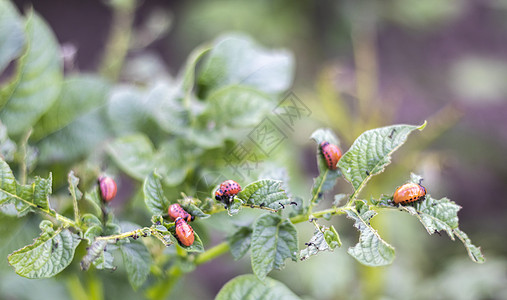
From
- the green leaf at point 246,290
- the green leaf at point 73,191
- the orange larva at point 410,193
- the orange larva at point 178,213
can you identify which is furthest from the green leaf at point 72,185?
the orange larva at point 410,193

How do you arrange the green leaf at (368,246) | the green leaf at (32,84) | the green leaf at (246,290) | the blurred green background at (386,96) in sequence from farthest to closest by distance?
the blurred green background at (386,96)
the green leaf at (32,84)
the green leaf at (246,290)
the green leaf at (368,246)

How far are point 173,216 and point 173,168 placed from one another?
0.18 m

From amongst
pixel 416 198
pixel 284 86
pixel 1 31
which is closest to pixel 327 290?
pixel 284 86

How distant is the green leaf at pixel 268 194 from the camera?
54 cm

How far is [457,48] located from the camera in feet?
11.8

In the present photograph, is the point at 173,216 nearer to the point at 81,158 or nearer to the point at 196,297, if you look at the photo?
the point at 81,158

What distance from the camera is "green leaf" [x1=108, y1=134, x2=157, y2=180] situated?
690 mm

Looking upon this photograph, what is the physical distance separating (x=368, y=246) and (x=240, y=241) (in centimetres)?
16

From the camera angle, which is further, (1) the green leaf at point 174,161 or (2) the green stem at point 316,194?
(1) the green leaf at point 174,161

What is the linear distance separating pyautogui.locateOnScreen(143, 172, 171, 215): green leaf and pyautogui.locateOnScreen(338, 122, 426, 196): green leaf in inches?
8.2

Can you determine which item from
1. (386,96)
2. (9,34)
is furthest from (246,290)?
(386,96)

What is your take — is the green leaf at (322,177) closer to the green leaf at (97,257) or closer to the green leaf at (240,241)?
the green leaf at (240,241)

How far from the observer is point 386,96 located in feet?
10.0

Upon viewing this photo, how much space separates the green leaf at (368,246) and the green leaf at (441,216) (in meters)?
0.04
